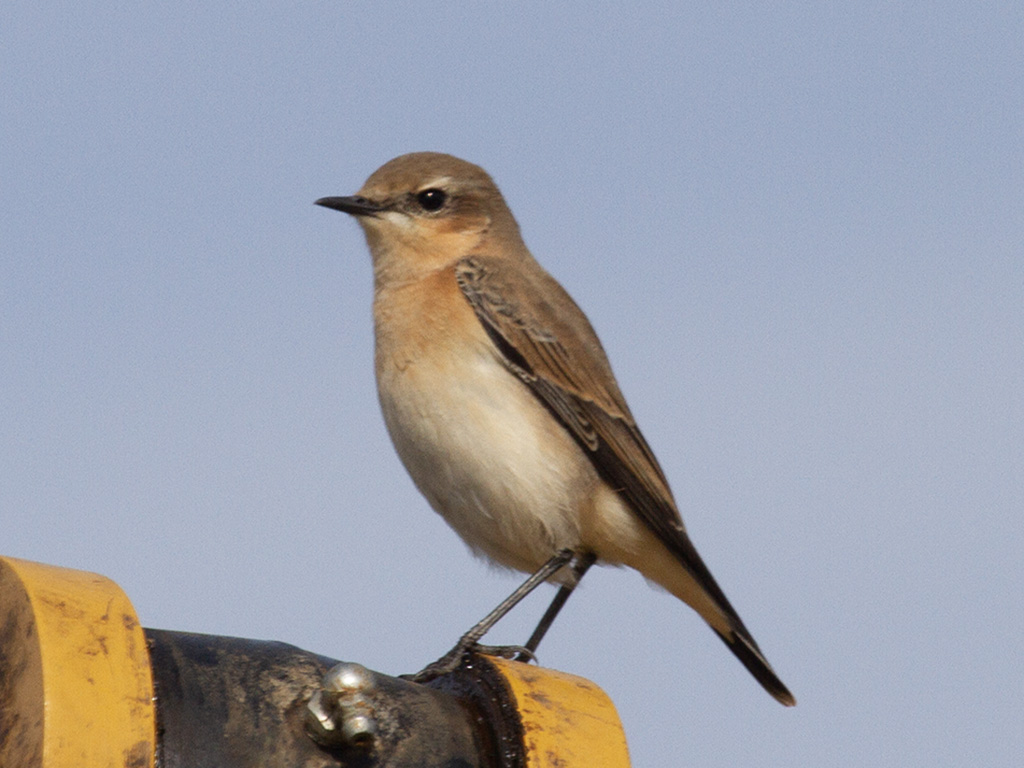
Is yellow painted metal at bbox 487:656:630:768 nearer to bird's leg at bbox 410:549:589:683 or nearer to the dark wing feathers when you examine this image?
bird's leg at bbox 410:549:589:683

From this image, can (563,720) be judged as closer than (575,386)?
Yes

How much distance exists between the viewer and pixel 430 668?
6719mm

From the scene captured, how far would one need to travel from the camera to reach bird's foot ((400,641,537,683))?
6227 millimetres

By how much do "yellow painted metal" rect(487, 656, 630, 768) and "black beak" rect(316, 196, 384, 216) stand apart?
4.58 metres

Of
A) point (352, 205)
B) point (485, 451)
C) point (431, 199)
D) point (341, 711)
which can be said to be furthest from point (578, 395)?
point (341, 711)

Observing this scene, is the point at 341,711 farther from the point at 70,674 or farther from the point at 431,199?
the point at 431,199

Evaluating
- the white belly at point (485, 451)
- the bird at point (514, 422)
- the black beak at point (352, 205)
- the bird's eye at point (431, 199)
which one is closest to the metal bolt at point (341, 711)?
the bird at point (514, 422)

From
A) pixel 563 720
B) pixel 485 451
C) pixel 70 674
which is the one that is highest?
pixel 485 451

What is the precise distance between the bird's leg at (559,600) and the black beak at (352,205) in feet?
8.76

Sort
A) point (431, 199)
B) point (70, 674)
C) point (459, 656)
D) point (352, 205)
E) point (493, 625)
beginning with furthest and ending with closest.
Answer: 1. point (431, 199)
2. point (352, 205)
3. point (493, 625)
4. point (459, 656)
5. point (70, 674)

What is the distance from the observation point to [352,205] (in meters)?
9.51

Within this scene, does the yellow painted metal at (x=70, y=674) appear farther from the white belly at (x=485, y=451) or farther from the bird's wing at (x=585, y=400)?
the bird's wing at (x=585, y=400)

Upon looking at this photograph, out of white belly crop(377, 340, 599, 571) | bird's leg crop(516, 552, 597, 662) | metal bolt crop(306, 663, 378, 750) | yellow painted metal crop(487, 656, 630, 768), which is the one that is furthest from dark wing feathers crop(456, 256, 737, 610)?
Result: metal bolt crop(306, 663, 378, 750)

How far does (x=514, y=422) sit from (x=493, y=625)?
1.13 meters
